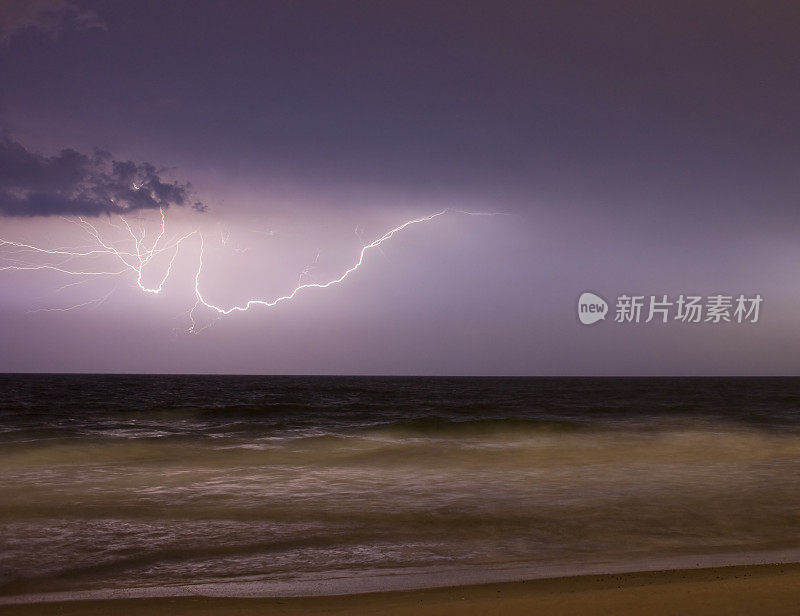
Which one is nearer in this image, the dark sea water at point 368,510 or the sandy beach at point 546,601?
the sandy beach at point 546,601

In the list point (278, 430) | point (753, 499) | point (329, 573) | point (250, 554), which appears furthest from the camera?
point (278, 430)

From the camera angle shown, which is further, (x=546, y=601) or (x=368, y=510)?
(x=368, y=510)

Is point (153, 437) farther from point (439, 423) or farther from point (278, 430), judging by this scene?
point (439, 423)

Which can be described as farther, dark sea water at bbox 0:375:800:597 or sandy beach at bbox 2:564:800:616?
dark sea water at bbox 0:375:800:597

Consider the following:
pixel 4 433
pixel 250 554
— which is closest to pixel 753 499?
pixel 250 554

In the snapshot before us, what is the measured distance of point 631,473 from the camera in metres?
13.6

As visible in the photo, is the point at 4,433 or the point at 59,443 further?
the point at 4,433

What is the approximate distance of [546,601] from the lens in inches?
200

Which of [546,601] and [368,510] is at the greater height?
[546,601]

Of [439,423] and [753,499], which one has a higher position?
[753,499]

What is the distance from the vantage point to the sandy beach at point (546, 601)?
4840 mm

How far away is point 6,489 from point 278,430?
600 inches

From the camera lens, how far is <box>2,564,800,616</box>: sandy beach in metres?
4.84

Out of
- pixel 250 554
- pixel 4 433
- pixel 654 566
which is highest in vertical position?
pixel 654 566
